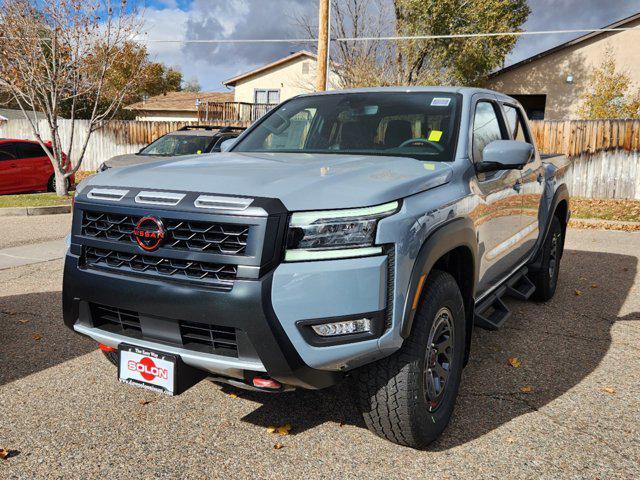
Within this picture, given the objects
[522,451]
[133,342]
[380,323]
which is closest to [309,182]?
[380,323]

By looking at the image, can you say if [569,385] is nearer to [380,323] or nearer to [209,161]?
[380,323]

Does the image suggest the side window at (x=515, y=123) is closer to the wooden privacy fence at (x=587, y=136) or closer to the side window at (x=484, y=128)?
the side window at (x=484, y=128)

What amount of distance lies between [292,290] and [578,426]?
2.04 m

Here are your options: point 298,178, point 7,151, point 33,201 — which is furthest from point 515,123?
point 7,151

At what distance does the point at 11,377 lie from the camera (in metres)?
3.94

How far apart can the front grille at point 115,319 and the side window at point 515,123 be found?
3.36 m

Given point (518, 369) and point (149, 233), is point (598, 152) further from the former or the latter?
point (149, 233)

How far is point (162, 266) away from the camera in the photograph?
8.87 ft

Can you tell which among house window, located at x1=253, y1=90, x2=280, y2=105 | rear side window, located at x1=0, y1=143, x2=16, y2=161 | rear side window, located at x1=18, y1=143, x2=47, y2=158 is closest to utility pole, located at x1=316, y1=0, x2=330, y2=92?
rear side window, located at x1=18, y1=143, x2=47, y2=158

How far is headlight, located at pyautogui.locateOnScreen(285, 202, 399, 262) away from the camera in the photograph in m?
2.54

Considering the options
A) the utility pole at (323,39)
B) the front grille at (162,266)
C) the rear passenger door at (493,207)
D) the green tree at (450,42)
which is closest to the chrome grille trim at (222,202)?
the front grille at (162,266)

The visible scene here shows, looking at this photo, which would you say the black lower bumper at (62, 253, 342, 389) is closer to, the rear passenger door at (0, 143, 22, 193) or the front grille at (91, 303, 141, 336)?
the front grille at (91, 303, 141, 336)

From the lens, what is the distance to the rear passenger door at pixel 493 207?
3.72 meters

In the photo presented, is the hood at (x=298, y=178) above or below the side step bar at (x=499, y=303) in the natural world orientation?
above
